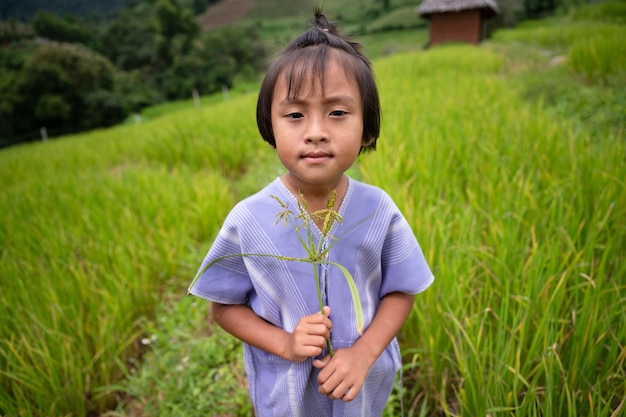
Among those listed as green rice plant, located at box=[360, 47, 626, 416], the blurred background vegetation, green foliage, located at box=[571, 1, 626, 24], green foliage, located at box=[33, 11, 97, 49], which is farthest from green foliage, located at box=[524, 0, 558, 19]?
green foliage, located at box=[33, 11, 97, 49]

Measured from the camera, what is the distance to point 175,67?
23.2 meters

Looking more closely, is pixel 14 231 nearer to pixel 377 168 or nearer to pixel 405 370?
pixel 377 168

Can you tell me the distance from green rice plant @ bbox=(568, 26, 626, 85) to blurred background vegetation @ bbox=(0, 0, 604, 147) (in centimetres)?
948

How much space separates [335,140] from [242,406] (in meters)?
1.04

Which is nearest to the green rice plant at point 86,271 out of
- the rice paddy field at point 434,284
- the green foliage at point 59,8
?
the rice paddy field at point 434,284

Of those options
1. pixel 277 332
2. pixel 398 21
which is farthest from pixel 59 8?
pixel 277 332

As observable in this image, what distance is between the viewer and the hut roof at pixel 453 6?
1552 centimetres

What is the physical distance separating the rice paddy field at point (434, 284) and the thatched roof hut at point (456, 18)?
50.4 feet

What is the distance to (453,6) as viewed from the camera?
15.7 metres

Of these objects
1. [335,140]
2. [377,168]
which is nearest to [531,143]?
[377,168]

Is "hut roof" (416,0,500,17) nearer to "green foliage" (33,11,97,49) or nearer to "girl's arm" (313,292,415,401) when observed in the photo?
"girl's arm" (313,292,415,401)

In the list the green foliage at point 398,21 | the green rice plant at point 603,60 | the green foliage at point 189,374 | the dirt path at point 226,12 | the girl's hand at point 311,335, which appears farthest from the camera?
the dirt path at point 226,12

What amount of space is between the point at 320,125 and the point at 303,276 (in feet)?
0.97

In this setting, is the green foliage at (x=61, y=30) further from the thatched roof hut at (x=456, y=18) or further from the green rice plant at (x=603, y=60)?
the green rice plant at (x=603, y=60)
